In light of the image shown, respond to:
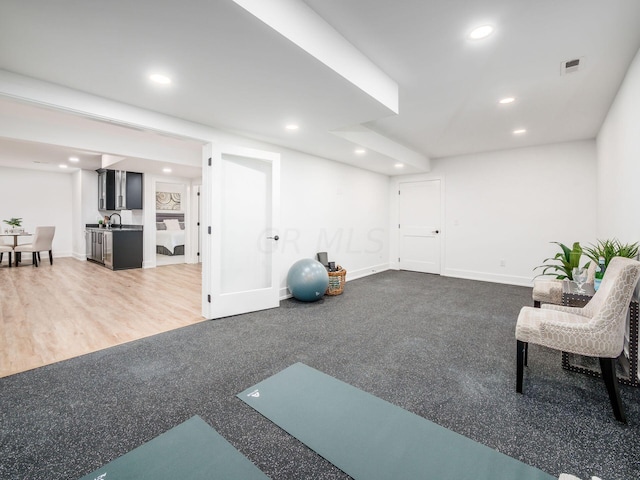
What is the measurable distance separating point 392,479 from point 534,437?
855 millimetres

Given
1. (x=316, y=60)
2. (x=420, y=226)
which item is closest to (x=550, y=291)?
→ (x=316, y=60)

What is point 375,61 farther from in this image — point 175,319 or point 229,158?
point 175,319

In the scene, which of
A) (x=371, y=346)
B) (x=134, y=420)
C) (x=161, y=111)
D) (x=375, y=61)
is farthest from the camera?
(x=161, y=111)

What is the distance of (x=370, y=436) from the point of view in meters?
1.58

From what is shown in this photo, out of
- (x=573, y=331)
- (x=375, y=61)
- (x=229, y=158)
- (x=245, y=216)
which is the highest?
(x=375, y=61)

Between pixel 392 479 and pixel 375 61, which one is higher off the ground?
pixel 375 61

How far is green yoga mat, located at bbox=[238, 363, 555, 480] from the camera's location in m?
1.36

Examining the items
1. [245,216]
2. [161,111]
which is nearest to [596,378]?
[245,216]

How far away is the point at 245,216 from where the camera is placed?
12.5 feet

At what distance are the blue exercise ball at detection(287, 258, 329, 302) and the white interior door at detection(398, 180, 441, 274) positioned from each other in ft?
10.3

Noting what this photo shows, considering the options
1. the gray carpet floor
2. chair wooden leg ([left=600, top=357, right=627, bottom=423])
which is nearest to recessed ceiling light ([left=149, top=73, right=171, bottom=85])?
the gray carpet floor

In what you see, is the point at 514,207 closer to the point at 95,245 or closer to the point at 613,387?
the point at 613,387

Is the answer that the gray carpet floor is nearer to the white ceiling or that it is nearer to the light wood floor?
the light wood floor

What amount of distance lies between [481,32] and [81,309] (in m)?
5.01
